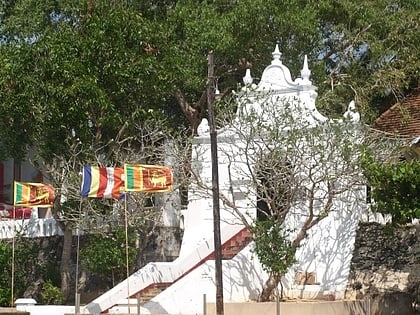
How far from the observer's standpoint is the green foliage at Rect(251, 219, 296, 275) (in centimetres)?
2055

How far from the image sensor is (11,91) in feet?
78.1

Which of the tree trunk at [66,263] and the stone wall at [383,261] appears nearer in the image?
the stone wall at [383,261]

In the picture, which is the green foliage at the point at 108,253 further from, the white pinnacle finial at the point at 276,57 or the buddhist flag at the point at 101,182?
the white pinnacle finial at the point at 276,57

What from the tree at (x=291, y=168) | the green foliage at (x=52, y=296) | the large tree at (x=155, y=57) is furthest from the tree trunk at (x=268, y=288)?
the green foliage at (x=52, y=296)

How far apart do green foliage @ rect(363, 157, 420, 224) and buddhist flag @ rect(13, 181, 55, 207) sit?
10.0 metres

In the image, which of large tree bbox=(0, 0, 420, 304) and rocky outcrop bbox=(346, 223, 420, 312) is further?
large tree bbox=(0, 0, 420, 304)

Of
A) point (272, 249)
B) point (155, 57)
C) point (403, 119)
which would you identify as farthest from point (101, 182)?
point (403, 119)

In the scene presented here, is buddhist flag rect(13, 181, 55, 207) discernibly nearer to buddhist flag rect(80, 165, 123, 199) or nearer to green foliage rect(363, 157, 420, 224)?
buddhist flag rect(80, 165, 123, 199)

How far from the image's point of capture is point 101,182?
2153 centimetres

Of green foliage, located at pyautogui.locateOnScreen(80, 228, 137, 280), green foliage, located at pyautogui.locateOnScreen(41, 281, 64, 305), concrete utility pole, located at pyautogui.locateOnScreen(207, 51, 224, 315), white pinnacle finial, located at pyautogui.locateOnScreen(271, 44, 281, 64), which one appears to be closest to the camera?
concrete utility pole, located at pyautogui.locateOnScreen(207, 51, 224, 315)

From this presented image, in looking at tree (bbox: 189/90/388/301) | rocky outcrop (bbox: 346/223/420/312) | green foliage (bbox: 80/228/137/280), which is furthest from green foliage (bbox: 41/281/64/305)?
rocky outcrop (bbox: 346/223/420/312)

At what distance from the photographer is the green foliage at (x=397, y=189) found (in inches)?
711

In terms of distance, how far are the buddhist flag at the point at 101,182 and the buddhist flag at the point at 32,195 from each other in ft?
10.3

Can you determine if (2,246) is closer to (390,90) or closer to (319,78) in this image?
(319,78)
